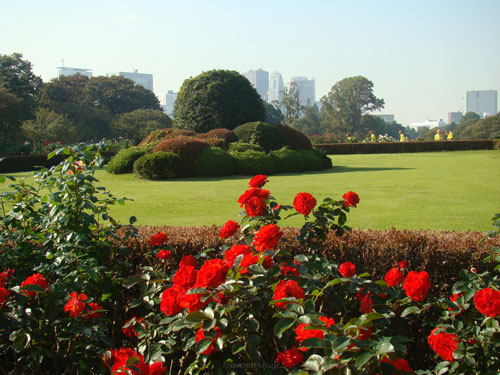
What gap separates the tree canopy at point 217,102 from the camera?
16.0 metres

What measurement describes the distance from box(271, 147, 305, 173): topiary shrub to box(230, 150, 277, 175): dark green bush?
32 cm

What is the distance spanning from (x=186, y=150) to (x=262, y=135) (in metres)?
3.21

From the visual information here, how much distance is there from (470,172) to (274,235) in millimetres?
10606

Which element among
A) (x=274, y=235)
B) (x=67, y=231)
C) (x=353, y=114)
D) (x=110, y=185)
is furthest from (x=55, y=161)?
(x=353, y=114)

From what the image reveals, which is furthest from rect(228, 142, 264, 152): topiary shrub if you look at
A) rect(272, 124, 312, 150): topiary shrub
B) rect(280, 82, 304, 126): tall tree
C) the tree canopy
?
rect(280, 82, 304, 126): tall tree

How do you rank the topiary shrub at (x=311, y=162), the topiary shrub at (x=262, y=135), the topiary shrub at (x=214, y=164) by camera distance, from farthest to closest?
the topiary shrub at (x=262, y=135) → the topiary shrub at (x=311, y=162) → the topiary shrub at (x=214, y=164)

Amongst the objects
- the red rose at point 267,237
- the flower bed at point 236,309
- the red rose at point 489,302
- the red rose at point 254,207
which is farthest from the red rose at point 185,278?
the red rose at point 489,302

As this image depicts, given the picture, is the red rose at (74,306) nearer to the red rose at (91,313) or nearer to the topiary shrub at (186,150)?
the red rose at (91,313)

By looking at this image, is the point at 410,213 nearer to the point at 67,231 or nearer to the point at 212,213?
the point at 212,213

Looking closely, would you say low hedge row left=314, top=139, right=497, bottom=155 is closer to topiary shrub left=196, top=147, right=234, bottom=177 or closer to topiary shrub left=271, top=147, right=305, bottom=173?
topiary shrub left=271, top=147, right=305, bottom=173

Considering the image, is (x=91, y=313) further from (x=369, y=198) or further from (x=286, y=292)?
(x=369, y=198)

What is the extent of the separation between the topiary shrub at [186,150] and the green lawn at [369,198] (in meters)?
1.37

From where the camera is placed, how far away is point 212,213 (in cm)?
Answer: 623

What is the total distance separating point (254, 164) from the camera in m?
12.1
